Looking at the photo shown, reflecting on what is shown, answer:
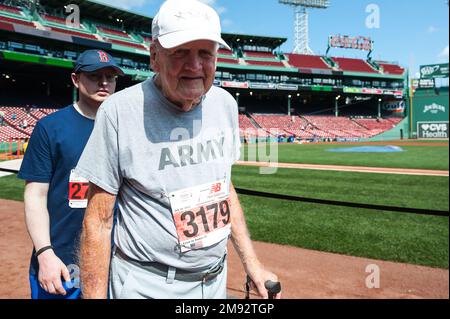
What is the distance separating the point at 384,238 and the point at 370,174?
8782mm

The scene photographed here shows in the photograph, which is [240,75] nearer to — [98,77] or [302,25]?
[302,25]

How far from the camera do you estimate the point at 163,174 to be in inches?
64.6

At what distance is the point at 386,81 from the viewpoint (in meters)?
64.5

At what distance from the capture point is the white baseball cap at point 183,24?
1.50 meters

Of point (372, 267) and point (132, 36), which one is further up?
point (132, 36)

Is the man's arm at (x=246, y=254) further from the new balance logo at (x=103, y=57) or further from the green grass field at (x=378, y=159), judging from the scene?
the green grass field at (x=378, y=159)

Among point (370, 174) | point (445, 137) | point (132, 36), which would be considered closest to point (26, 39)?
point (132, 36)

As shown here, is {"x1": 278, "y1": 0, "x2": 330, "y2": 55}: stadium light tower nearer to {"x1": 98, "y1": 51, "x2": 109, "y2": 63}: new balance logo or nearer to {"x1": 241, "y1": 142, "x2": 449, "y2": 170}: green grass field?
{"x1": 241, "y1": 142, "x2": 449, "y2": 170}: green grass field

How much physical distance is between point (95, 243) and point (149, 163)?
440 millimetres

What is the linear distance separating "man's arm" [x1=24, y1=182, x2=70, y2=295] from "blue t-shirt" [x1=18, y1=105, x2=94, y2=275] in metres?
0.08

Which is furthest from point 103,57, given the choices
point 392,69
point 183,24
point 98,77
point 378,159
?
point 392,69


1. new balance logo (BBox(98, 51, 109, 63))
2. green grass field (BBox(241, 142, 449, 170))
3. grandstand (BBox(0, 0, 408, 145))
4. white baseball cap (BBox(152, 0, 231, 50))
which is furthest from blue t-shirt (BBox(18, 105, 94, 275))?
grandstand (BBox(0, 0, 408, 145))

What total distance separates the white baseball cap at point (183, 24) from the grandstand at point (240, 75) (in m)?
20.0
